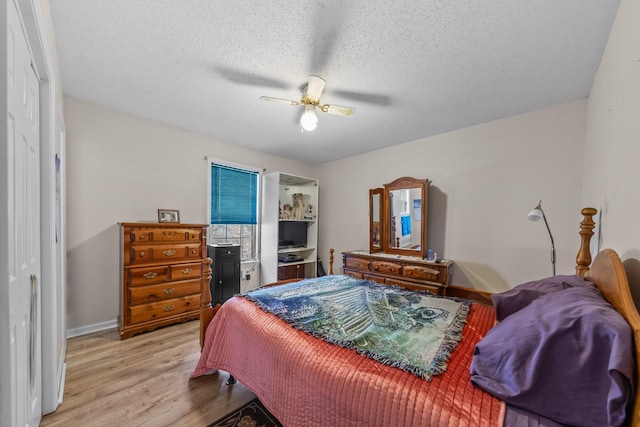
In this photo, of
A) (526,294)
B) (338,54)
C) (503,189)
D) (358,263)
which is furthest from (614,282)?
Result: (358,263)

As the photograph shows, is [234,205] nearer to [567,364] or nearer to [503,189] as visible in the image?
[503,189]

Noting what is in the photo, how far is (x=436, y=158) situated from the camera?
3.24 m

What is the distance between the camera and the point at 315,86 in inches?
77.0

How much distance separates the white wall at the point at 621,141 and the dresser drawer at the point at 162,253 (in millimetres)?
3431

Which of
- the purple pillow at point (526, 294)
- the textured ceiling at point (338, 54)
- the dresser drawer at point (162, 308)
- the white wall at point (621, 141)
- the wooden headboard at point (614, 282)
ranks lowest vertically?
the dresser drawer at point (162, 308)

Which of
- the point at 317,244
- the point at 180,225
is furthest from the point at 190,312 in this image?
the point at 317,244

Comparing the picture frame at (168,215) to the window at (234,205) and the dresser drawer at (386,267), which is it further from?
the dresser drawer at (386,267)

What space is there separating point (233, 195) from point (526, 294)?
11.8ft

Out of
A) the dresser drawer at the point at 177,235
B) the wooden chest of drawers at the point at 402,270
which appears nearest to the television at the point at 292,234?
the wooden chest of drawers at the point at 402,270

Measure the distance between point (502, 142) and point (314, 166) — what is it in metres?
3.07

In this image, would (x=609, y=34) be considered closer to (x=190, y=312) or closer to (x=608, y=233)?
(x=608, y=233)

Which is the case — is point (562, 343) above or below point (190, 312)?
above

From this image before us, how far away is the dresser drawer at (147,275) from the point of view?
2.54 m

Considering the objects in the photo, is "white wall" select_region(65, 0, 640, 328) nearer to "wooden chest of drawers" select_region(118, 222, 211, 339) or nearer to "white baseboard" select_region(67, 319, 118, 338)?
"white baseboard" select_region(67, 319, 118, 338)
